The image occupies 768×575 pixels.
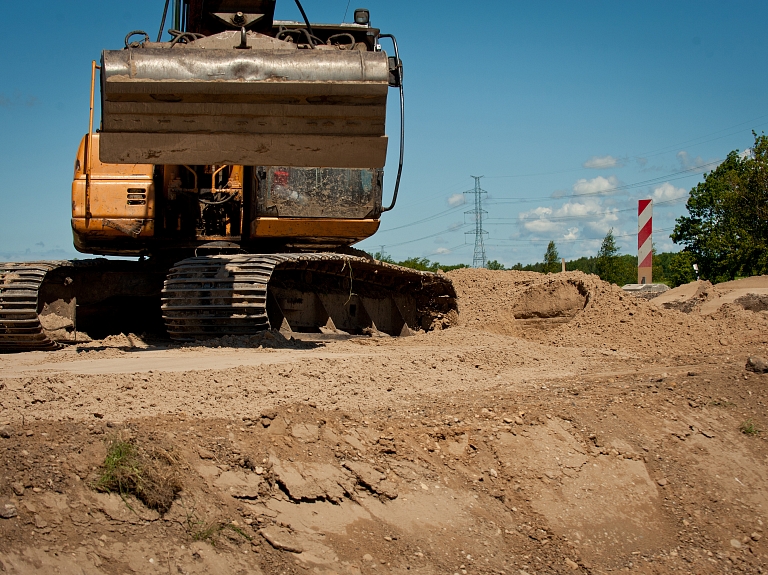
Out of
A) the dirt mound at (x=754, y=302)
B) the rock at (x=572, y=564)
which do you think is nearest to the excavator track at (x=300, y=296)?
the rock at (x=572, y=564)

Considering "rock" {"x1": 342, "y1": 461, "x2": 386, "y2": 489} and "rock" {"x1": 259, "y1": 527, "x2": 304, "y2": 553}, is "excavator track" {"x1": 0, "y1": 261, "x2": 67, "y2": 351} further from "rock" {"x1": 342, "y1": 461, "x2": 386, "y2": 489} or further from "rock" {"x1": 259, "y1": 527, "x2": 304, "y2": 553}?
"rock" {"x1": 259, "y1": 527, "x2": 304, "y2": 553}

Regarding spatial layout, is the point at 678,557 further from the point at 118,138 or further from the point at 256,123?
the point at 118,138

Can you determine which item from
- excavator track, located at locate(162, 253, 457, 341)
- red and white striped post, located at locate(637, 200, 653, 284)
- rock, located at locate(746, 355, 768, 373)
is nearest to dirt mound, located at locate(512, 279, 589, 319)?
excavator track, located at locate(162, 253, 457, 341)

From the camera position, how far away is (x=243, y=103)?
691cm

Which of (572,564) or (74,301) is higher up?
(74,301)

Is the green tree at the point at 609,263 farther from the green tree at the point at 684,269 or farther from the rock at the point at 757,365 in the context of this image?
the rock at the point at 757,365

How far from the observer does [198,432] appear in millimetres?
4633

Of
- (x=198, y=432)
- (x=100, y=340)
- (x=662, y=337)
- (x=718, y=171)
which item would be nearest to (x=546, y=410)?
(x=198, y=432)

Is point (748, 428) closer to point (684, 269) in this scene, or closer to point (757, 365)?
point (757, 365)

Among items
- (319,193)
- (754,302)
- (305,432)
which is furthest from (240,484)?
(754,302)

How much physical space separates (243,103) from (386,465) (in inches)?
138

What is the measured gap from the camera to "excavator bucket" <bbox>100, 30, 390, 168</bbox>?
22.1 feet

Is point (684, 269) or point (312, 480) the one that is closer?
point (312, 480)

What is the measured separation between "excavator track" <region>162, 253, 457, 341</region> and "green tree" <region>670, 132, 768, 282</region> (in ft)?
70.8
